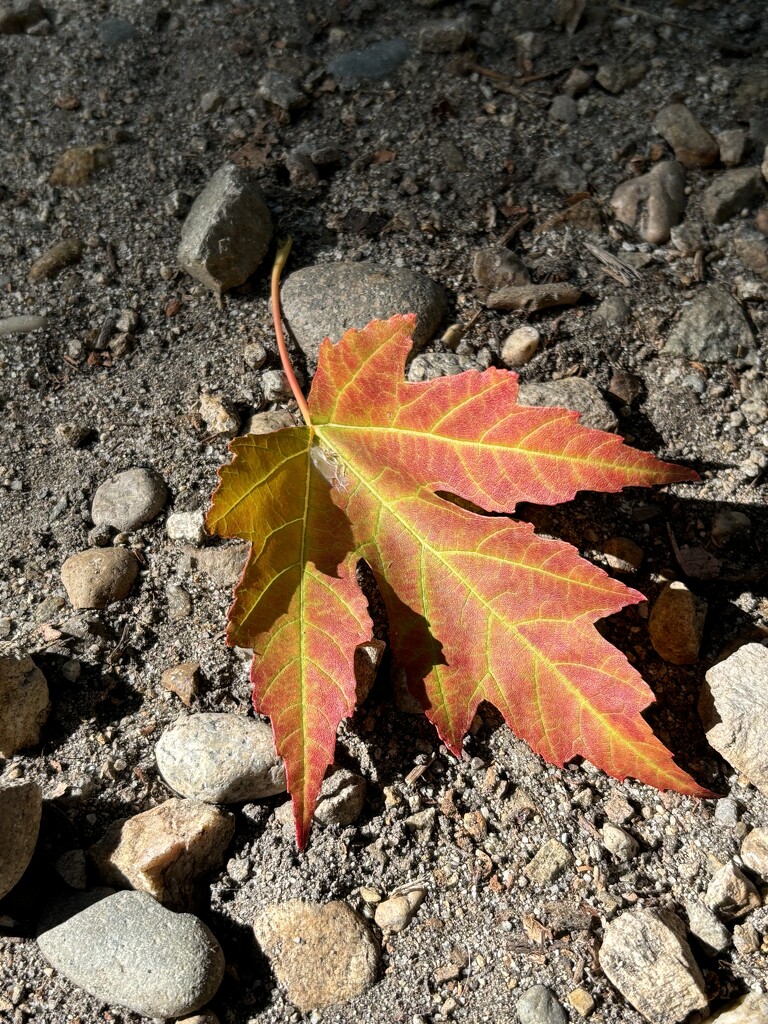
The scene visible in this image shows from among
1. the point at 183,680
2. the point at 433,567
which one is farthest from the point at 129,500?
the point at 433,567

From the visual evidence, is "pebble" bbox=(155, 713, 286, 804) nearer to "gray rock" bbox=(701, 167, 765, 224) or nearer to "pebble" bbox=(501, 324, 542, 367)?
"pebble" bbox=(501, 324, 542, 367)

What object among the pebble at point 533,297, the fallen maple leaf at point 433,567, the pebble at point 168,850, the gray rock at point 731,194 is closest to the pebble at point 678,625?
the fallen maple leaf at point 433,567

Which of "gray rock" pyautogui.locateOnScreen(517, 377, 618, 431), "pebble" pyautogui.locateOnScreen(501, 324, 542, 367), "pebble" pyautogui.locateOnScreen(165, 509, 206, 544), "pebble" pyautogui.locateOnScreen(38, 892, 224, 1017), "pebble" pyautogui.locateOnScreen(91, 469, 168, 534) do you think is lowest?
"pebble" pyautogui.locateOnScreen(38, 892, 224, 1017)

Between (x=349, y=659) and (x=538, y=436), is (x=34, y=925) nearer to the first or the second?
(x=349, y=659)

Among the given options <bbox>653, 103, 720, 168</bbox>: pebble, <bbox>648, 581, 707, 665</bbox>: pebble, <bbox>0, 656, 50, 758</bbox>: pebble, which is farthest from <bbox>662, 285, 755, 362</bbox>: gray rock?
<bbox>0, 656, 50, 758</bbox>: pebble

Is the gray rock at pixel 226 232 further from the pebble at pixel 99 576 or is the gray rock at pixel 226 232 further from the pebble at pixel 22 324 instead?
the pebble at pixel 99 576

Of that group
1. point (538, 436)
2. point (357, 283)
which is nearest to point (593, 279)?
point (357, 283)
